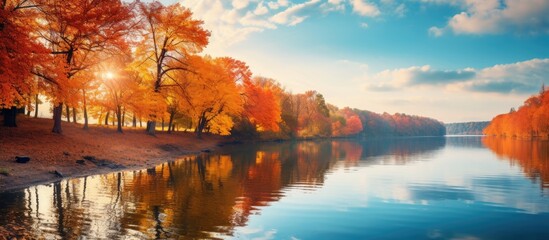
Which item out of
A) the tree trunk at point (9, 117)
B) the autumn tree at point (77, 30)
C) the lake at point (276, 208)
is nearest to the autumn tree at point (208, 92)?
the autumn tree at point (77, 30)

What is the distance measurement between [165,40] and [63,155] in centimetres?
2274

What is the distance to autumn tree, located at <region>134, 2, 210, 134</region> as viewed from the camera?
146 feet

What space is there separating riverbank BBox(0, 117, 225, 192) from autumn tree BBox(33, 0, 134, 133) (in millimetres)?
3143

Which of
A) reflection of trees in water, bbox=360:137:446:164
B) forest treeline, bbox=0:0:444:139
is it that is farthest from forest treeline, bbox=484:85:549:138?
forest treeline, bbox=0:0:444:139

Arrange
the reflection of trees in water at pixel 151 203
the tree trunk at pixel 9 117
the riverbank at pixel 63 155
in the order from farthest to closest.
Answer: the tree trunk at pixel 9 117
the riverbank at pixel 63 155
the reflection of trees in water at pixel 151 203

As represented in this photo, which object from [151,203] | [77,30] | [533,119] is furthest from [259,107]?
[533,119]

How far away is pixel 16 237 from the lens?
36.1ft

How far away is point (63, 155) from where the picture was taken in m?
27.7

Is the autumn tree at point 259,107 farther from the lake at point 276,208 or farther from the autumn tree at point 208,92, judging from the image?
the lake at point 276,208

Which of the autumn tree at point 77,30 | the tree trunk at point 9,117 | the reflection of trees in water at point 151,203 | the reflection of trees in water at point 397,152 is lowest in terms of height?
the reflection of trees in water at point 151,203

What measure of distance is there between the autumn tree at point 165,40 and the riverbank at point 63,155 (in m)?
9.87

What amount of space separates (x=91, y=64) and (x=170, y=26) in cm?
1491

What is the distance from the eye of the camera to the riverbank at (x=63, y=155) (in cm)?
2212

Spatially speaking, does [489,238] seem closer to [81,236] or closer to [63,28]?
[81,236]
